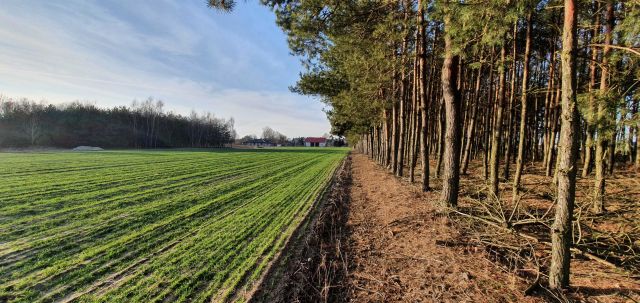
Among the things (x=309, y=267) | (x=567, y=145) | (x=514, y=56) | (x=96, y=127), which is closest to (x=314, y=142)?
(x=96, y=127)

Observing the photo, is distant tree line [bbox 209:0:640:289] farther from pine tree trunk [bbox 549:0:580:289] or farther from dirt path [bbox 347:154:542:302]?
dirt path [bbox 347:154:542:302]

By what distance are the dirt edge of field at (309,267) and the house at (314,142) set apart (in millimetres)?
142941

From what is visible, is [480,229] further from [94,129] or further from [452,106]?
[94,129]

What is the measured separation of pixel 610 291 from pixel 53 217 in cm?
1068

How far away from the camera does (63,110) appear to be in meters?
71.2

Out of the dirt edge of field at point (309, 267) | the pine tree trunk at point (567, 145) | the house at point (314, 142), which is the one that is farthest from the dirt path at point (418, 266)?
the house at point (314, 142)

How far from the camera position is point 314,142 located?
151 metres

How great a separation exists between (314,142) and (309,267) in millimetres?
146130

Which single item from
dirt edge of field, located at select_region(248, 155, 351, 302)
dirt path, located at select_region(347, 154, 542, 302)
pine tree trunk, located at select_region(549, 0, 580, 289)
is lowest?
dirt edge of field, located at select_region(248, 155, 351, 302)

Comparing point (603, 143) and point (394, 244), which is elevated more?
point (603, 143)

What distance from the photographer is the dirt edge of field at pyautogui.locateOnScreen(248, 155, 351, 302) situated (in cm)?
400

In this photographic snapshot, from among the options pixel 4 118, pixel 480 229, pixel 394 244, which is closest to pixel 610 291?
pixel 480 229

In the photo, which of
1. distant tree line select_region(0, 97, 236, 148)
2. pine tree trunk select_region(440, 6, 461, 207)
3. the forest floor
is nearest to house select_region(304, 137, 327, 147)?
distant tree line select_region(0, 97, 236, 148)

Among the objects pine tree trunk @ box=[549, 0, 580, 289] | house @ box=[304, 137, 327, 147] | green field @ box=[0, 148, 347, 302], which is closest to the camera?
pine tree trunk @ box=[549, 0, 580, 289]
